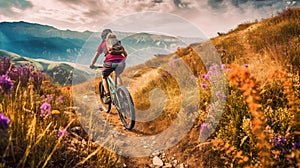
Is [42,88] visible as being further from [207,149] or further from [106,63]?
[207,149]

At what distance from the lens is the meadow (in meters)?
2.55

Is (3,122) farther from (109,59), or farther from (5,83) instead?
(109,59)

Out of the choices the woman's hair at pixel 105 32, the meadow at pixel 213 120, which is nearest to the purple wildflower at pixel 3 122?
the meadow at pixel 213 120

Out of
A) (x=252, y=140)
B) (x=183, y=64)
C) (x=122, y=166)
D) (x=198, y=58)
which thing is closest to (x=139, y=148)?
(x=122, y=166)

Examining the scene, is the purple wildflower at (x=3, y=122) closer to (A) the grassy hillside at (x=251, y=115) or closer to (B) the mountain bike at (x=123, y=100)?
(A) the grassy hillside at (x=251, y=115)

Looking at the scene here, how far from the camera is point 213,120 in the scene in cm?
429

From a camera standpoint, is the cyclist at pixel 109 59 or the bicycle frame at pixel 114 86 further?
the bicycle frame at pixel 114 86

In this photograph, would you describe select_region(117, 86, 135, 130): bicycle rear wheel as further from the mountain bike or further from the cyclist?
the cyclist

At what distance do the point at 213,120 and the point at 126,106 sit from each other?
2.20 m

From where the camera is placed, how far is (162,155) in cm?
475

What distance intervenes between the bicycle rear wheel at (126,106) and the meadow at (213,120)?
0.69m

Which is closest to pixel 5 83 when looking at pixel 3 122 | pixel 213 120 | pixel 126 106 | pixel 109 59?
pixel 3 122

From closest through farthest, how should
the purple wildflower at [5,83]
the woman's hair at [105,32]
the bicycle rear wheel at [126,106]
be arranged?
the purple wildflower at [5,83] < the bicycle rear wheel at [126,106] < the woman's hair at [105,32]

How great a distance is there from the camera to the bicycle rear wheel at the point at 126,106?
5.29m
